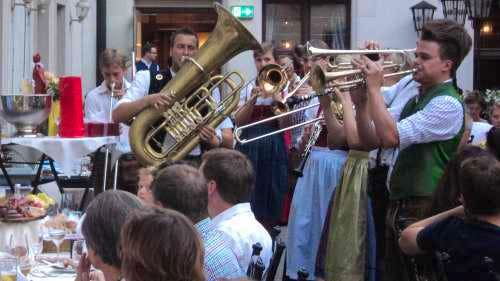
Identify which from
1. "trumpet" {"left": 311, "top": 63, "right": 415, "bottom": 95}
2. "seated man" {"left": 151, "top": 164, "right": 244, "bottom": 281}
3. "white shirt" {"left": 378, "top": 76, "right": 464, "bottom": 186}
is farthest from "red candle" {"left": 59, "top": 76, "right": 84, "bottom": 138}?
"seated man" {"left": 151, "top": 164, "right": 244, "bottom": 281}

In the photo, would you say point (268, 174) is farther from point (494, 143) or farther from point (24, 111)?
point (494, 143)

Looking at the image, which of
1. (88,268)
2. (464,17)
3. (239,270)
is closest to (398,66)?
(239,270)

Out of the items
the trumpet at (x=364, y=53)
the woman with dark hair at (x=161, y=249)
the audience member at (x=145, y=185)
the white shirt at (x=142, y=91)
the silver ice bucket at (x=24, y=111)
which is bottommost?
the audience member at (x=145, y=185)

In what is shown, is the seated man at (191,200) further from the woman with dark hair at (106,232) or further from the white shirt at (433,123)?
the white shirt at (433,123)

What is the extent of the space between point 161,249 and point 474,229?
1566mm

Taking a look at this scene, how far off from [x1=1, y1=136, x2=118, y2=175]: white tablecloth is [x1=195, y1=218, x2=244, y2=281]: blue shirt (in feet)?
7.69

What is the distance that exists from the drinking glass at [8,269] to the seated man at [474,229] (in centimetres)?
156

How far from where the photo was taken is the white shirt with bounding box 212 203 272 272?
12.8 ft

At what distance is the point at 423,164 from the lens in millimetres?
4547

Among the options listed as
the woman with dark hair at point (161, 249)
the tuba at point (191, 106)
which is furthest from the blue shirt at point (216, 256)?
the tuba at point (191, 106)

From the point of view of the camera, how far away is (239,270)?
3.54 metres

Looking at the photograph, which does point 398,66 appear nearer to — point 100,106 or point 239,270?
point 239,270

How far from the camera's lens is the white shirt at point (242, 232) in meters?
3.91

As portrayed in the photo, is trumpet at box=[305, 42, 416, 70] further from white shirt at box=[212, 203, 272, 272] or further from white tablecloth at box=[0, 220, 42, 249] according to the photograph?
white tablecloth at box=[0, 220, 42, 249]
